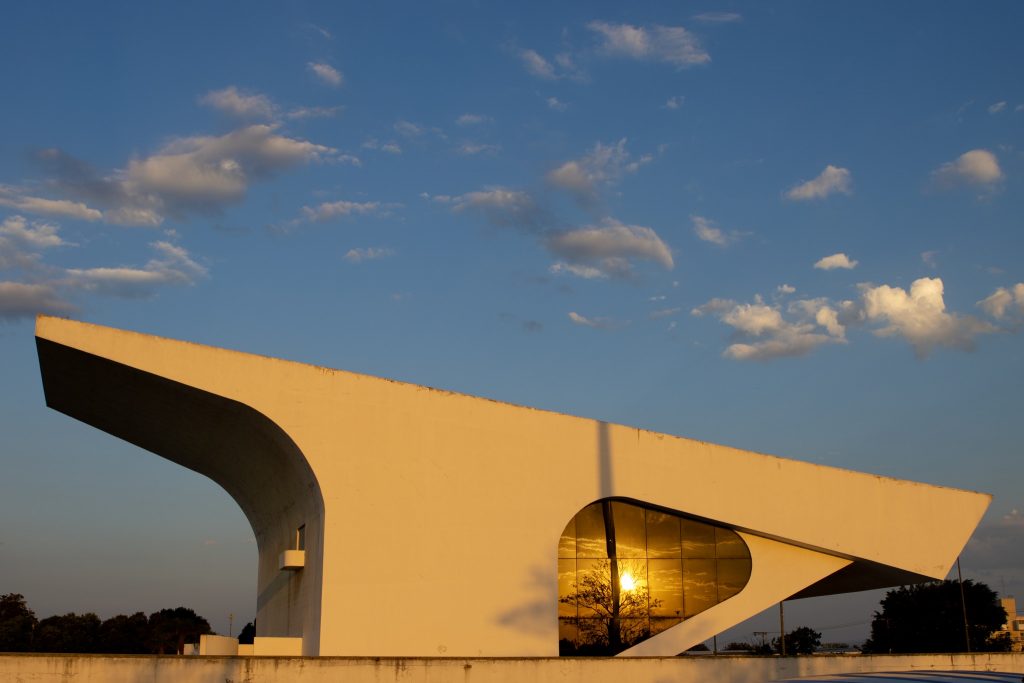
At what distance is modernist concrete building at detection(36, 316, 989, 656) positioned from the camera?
2022cm

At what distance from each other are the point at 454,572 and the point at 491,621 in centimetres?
127

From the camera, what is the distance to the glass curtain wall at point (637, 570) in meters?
23.1

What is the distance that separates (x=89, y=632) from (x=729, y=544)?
156 feet

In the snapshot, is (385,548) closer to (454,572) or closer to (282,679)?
(454,572)

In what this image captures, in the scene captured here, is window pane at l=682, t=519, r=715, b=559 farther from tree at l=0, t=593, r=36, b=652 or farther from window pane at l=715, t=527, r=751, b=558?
tree at l=0, t=593, r=36, b=652

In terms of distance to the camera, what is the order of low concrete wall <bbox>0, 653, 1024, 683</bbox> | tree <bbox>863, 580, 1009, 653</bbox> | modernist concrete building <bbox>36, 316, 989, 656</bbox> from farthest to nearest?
tree <bbox>863, 580, 1009, 653</bbox>
modernist concrete building <bbox>36, 316, 989, 656</bbox>
low concrete wall <bbox>0, 653, 1024, 683</bbox>

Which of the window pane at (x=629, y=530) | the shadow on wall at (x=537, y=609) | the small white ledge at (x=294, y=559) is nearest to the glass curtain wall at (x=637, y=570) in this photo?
the window pane at (x=629, y=530)

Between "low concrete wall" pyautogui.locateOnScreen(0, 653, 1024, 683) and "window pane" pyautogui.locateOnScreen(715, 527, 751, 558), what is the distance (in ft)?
11.7

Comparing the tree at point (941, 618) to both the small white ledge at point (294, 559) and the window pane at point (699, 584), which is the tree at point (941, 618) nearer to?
the window pane at point (699, 584)

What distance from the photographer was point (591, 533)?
23.2 m

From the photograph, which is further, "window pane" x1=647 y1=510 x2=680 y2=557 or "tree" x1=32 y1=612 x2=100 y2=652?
"tree" x1=32 y1=612 x2=100 y2=652

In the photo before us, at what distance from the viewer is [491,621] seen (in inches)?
826

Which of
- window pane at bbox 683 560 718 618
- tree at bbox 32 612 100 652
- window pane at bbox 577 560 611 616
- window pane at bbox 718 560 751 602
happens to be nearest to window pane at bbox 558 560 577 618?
window pane at bbox 577 560 611 616

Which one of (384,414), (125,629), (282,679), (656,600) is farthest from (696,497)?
(125,629)
